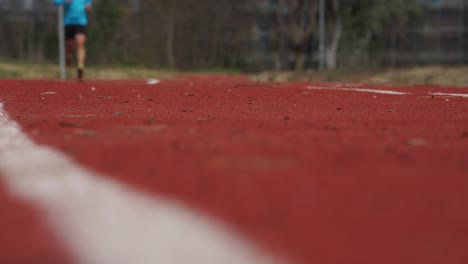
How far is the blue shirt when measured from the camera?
9.48 m

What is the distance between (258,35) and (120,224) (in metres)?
22.6

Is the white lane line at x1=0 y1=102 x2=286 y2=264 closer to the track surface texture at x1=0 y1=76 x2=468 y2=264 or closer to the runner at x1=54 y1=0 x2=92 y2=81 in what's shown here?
the track surface texture at x1=0 y1=76 x2=468 y2=264

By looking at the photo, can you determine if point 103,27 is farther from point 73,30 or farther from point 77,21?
point 77,21

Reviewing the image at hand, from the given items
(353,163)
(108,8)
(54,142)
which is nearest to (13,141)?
(54,142)

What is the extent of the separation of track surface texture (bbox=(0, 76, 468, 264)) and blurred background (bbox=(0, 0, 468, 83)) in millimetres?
18539

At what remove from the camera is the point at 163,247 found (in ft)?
3.56

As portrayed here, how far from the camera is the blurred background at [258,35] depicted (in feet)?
68.4

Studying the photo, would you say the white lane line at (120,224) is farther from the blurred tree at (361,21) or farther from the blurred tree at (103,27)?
the blurred tree at (361,21)

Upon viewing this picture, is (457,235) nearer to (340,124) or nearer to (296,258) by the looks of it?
(296,258)

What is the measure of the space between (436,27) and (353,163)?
23.1 metres

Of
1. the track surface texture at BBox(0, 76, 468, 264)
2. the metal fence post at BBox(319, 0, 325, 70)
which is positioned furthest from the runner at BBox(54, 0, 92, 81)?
the metal fence post at BBox(319, 0, 325, 70)

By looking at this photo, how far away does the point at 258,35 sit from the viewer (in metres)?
23.5

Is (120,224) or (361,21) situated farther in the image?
(361,21)

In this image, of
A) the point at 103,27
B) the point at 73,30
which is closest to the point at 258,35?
the point at 103,27
